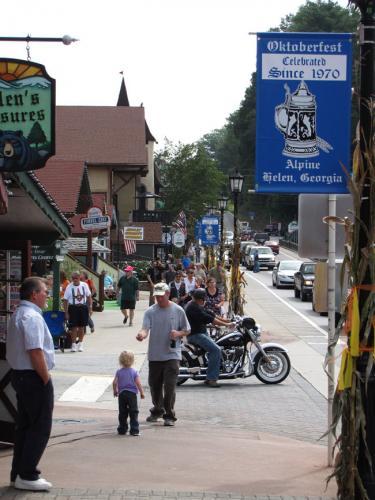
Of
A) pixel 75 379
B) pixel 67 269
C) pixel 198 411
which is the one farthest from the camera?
pixel 67 269

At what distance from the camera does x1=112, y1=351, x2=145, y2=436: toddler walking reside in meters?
10.5

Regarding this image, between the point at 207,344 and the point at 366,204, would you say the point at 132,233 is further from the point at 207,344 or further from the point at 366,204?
the point at 366,204

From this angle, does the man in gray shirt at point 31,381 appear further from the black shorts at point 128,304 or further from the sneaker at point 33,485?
the black shorts at point 128,304

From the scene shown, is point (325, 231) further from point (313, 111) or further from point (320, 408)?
point (320, 408)

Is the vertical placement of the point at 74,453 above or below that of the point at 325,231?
below

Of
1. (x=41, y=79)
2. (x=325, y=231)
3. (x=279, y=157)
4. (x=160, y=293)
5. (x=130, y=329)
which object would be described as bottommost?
(x=130, y=329)

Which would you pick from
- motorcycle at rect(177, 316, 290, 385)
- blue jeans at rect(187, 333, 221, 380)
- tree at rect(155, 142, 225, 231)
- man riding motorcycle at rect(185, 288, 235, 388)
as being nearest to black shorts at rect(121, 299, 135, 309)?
motorcycle at rect(177, 316, 290, 385)

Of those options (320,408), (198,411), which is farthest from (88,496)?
(320,408)

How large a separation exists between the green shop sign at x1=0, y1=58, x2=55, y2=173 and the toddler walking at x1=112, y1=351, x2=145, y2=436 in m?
3.26

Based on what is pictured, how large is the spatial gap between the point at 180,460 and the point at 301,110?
3.43 m

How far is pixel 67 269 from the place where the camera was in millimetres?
31234

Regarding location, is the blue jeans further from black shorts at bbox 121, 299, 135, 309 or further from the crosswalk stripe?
black shorts at bbox 121, 299, 135, 309

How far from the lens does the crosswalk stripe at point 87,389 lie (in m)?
14.6

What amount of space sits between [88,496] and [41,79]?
3.39m
